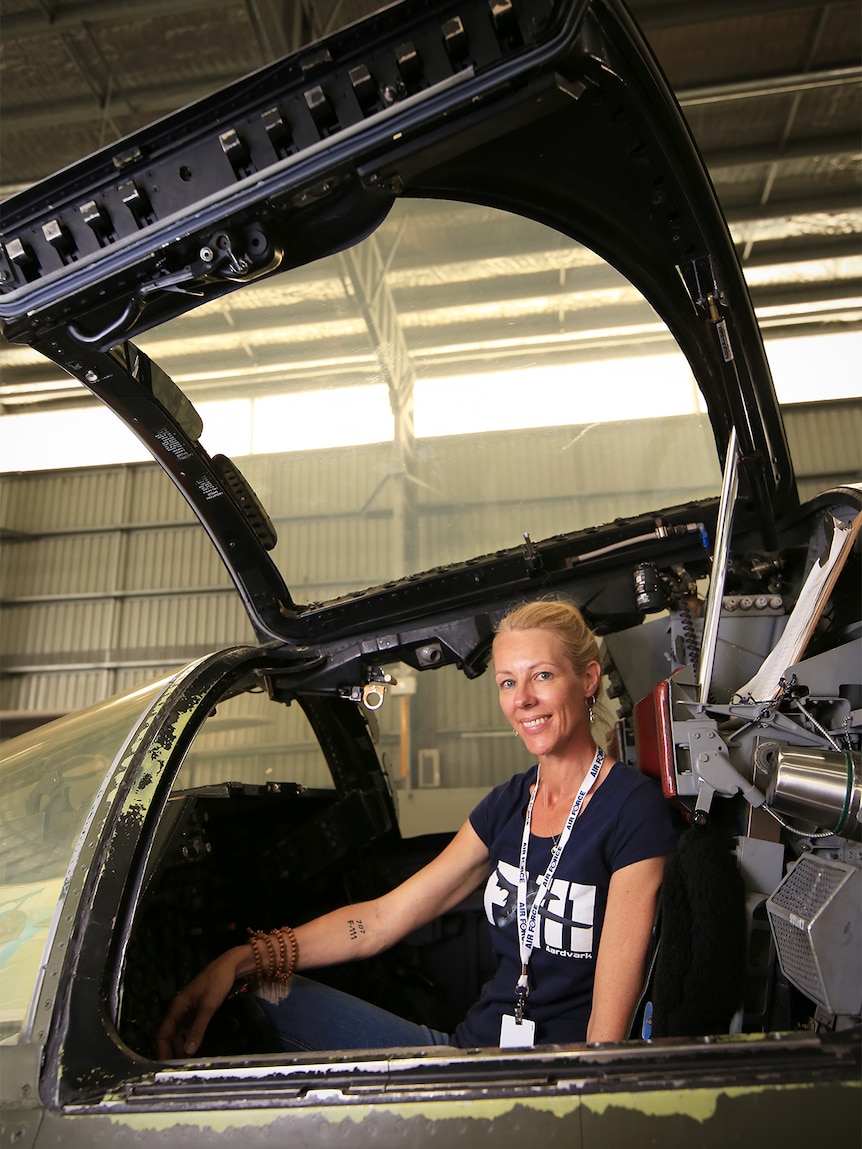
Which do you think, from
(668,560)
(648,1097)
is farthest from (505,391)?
(648,1097)

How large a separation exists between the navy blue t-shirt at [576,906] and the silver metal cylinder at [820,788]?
0.81 feet

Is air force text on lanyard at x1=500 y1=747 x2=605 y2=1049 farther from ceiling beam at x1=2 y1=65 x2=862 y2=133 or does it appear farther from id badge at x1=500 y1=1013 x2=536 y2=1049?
ceiling beam at x1=2 y1=65 x2=862 y2=133

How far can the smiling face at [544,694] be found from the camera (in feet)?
5.22

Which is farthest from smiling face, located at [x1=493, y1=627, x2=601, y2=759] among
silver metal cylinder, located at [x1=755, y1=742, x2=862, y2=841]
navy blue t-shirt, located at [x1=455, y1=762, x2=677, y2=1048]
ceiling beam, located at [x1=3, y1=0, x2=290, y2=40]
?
ceiling beam, located at [x1=3, y1=0, x2=290, y2=40]

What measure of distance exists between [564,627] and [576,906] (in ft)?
1.78

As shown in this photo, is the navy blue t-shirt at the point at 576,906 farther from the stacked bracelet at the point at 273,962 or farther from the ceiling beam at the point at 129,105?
the ceiling beam at the point at 129,105

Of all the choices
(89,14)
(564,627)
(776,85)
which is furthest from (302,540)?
(776,85)

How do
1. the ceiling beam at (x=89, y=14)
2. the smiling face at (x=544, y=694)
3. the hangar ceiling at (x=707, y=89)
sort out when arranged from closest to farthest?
1. the smiling face at (x=544, y=694)
2. the ceiling beam at (x=89, y=14)
3. the hangar ceiling at (x=707, y=89)

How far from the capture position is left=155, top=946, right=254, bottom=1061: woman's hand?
1.42 meters

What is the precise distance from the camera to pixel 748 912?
1329 mm

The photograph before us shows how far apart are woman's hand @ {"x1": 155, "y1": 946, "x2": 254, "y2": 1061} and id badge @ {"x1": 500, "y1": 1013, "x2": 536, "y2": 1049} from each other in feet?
1.73

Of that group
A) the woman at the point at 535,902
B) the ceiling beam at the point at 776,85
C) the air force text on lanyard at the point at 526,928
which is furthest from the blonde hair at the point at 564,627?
the ceiling beam at the point at 776,85

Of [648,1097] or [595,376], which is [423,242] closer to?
[595,376]

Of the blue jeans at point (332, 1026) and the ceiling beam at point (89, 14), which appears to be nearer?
the blue jeans at point (332, 1026)
